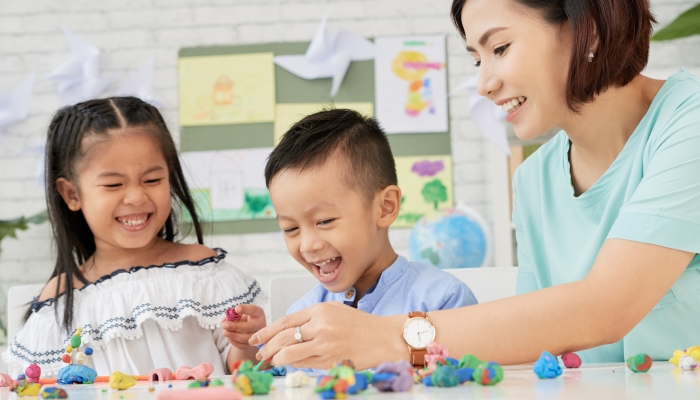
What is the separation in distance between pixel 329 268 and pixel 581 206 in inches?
15.9

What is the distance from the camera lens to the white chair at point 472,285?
1364 mm

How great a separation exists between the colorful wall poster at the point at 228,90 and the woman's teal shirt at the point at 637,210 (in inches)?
86.9

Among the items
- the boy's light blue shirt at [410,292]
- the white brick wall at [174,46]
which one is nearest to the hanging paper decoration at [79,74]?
the white brick wall at [174,46]

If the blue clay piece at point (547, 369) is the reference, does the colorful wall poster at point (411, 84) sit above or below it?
above

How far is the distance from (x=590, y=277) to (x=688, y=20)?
73.9 inches

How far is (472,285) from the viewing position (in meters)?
1.37

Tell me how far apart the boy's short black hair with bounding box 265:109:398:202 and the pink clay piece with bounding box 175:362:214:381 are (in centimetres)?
41

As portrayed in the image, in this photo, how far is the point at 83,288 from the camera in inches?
60.4

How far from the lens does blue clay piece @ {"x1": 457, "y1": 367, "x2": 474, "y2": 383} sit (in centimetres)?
64

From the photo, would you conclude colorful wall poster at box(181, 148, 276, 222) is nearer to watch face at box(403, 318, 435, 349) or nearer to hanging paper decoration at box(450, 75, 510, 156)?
hanging paper decoration at box(450, 75, 510, 156)

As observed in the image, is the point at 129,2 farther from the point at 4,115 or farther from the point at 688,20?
the point at 688,20

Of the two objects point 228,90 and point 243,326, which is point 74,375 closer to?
point 243,326

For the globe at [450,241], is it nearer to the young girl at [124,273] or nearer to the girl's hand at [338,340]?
the young girl at [124,273]

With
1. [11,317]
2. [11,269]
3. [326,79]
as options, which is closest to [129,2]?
[326,79]
